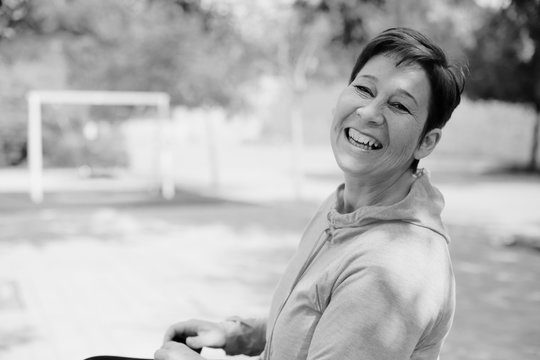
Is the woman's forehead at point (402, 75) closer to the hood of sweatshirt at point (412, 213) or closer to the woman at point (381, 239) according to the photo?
the woman at point (381, 239)

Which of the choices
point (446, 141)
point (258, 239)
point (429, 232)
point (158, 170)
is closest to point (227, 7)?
point (258, 239)

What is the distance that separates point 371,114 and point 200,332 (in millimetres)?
807

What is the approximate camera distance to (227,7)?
9875 millimetres

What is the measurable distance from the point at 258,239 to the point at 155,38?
844 centimetres

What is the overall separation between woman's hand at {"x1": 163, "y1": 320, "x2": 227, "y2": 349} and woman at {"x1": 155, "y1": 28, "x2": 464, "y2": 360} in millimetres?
230

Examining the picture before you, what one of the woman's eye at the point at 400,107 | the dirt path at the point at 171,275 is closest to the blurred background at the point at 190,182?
the dirt path at the point at 171,275

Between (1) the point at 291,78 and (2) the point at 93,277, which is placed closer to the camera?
(2) the point at 93,277

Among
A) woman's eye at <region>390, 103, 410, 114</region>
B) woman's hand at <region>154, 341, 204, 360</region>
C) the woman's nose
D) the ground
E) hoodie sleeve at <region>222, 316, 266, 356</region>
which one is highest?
woman's eye at <region>390, 103, 410, 114</region>

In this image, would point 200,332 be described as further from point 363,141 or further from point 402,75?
point 402,75

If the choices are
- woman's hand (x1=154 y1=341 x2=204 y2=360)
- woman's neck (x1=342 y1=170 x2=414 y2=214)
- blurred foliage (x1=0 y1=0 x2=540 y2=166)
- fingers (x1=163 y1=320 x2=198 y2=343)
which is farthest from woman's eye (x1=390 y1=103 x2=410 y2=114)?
blurred foliage (x1=0 y1=0 x2=540 y2=166)

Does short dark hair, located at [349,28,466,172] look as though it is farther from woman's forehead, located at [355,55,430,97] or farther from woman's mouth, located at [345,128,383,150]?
woman's mouth, located at [345,128,383,150]

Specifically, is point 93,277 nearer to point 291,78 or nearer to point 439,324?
point 439,324

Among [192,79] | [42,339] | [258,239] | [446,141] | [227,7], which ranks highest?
[227,7]

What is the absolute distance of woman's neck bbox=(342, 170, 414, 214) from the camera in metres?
1.60
